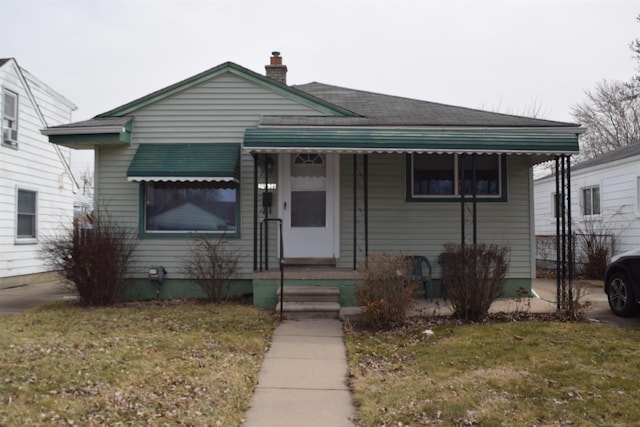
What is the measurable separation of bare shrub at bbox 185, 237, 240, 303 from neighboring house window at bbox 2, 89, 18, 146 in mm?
6120

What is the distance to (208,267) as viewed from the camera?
9.41m

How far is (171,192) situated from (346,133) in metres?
3.62

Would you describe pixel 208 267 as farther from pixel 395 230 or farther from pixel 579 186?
pixel 579 186

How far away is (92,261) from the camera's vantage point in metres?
8.70

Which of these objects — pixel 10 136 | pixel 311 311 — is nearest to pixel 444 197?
pixel 311 311

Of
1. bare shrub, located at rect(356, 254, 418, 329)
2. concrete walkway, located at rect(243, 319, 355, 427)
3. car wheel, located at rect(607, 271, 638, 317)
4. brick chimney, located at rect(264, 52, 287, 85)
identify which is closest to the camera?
concrete walkway, located at rect(243, 319, 355, 427)

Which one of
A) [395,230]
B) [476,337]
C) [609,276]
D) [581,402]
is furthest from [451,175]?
[581,402]

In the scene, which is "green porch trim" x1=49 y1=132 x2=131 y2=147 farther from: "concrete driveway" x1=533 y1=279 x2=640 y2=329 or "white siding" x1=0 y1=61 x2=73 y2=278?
"concrete driveway" x1=533 y1=279 x2=640 y2=329

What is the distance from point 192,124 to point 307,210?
8.90 ft

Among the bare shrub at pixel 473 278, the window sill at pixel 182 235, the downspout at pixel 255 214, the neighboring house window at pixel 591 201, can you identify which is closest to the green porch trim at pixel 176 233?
the window sill at pixel 182 235

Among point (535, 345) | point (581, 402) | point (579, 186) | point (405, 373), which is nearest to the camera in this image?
point (581, 402)

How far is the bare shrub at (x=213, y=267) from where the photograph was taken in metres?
9.32

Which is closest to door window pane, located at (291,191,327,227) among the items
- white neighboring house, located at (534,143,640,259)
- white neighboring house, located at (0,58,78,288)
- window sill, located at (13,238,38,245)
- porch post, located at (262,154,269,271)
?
porch post, located at (262,154,269,271)

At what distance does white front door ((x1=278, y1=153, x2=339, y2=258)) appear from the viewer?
9805mm
